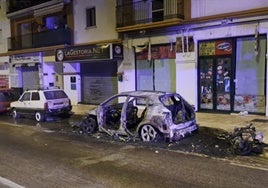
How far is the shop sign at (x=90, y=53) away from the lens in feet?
61.7

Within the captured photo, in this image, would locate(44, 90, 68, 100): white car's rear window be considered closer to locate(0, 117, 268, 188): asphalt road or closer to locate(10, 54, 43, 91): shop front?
locate(0, 117, 268, 188): asphalt road

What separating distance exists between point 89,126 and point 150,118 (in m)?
2.98

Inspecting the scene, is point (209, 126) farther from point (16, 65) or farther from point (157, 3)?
point (16, 65)

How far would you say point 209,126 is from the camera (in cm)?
1212

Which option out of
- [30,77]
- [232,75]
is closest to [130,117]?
[232,75]

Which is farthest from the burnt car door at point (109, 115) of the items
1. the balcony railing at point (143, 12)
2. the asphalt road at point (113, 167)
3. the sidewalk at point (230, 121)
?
the balcony railing at point (143, 12)

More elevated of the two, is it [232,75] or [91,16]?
[91,16]

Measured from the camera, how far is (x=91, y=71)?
22.0 metres

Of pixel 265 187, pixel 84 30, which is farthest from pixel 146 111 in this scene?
pixel 84 30

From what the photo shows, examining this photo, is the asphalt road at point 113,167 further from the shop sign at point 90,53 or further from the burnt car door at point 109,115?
the shop sign at point 90,53

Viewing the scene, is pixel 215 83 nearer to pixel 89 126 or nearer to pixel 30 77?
pixel 89 126

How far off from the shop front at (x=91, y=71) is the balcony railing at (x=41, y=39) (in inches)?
42.7

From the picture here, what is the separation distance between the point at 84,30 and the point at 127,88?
5548mm

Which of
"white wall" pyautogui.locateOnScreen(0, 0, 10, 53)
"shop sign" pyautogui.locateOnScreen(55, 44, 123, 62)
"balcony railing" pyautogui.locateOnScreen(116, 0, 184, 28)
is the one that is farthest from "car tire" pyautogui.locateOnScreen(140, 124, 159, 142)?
"white wall" pyautogui.locateOnScreen(0, 0, 10, 53)
